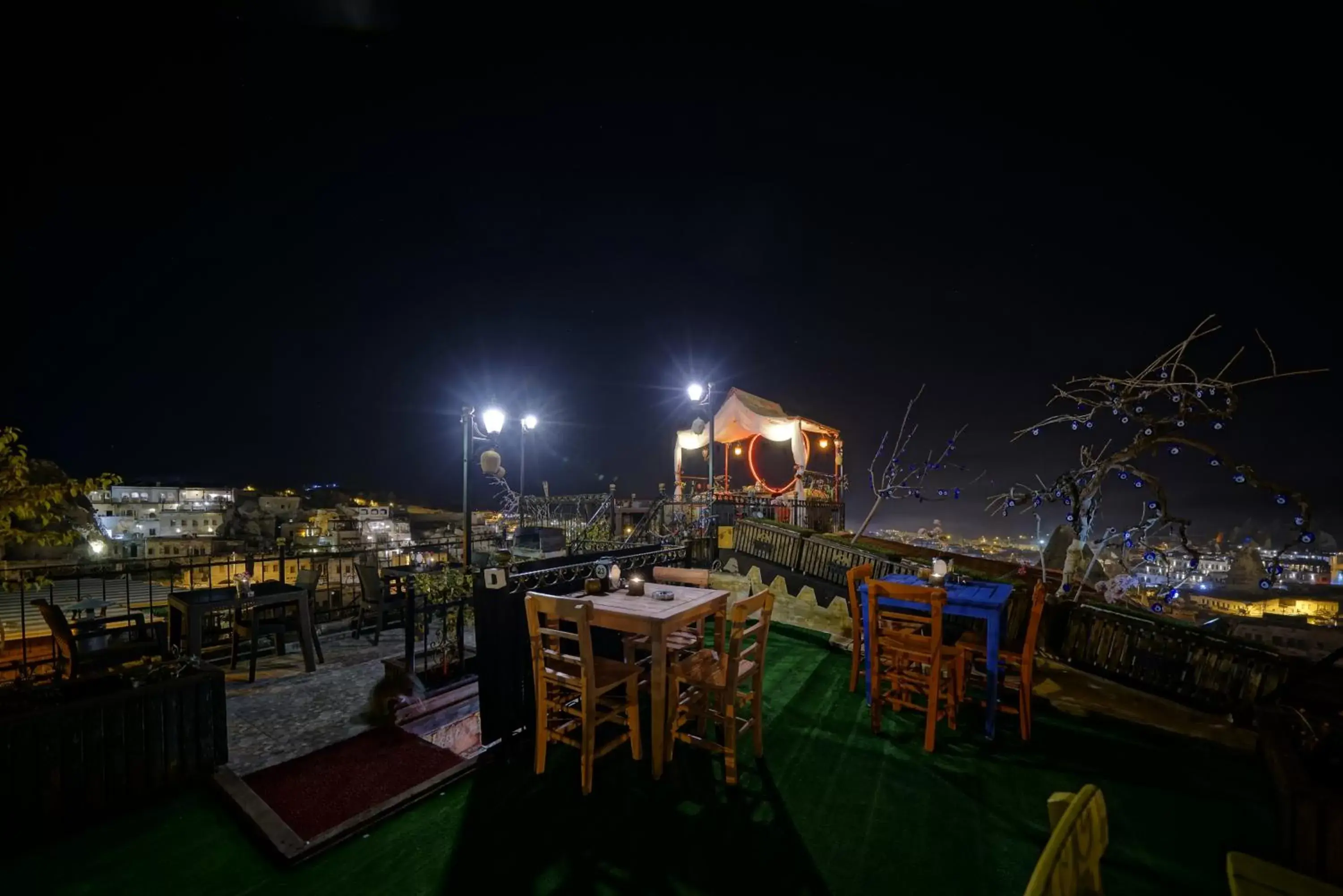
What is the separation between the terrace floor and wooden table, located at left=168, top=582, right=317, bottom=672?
2.21 metres

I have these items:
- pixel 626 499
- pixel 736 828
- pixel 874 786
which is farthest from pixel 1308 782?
pixel 626 499

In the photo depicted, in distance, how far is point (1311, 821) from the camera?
→ 1818 mm

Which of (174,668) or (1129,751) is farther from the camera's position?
(1129,751)

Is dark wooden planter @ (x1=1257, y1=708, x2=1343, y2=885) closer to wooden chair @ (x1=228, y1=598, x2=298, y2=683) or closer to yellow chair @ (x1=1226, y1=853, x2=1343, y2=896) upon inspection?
yellow chair @ (x1=1226, y1=853, x2=1343, y2=896)

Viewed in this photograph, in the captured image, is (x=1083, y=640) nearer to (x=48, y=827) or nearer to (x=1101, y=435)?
Result: (x=1101, y=435)

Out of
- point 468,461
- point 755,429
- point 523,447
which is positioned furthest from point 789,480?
point 468,461

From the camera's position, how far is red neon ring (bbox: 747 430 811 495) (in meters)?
12.5

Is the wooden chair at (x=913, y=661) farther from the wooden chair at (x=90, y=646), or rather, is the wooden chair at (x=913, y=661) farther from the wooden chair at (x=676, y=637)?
the wooden chair at (x=90, y=646)

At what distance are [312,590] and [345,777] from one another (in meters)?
3.61

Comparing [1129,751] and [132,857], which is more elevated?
[132,857]

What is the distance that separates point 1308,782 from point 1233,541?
16.3 feet

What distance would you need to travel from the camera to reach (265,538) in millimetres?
39469

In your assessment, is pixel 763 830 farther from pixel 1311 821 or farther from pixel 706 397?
pixel 706 397

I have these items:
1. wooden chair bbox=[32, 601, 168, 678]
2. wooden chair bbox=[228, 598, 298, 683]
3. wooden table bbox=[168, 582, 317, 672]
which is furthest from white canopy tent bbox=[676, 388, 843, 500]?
wooden chair bbox=[32, 601, 168, 678]
